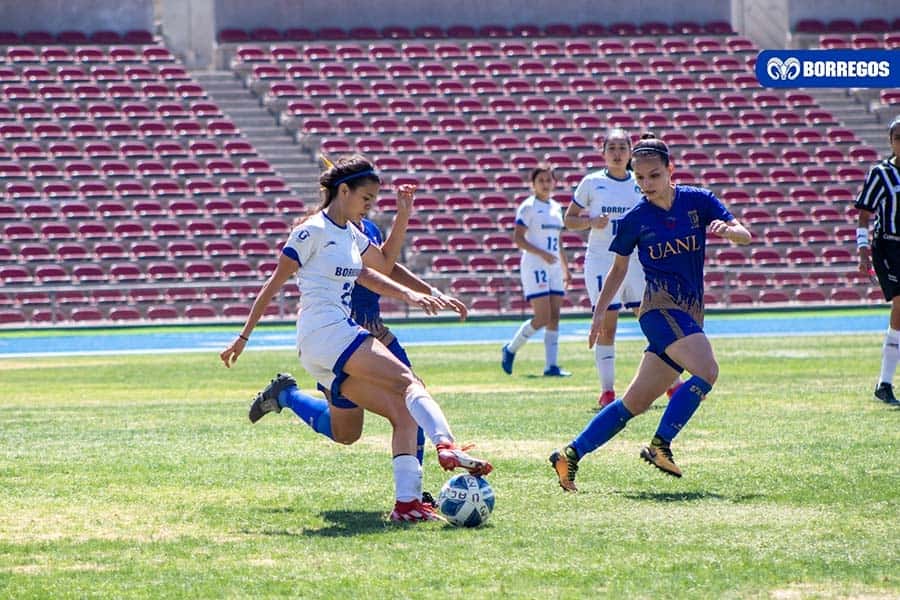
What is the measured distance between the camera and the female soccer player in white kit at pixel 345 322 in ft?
25.2

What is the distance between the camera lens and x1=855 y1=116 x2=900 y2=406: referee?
43.2ft

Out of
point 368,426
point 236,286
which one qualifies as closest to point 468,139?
point 236,286

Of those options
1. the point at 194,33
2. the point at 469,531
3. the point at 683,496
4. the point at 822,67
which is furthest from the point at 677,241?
the point at 822,67

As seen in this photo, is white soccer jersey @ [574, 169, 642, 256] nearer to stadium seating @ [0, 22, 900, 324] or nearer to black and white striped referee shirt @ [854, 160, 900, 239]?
black and white striped referee shirt @ [854, 160, 900, 239]

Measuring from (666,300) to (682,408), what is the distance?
65cm

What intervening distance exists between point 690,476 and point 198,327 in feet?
79.0

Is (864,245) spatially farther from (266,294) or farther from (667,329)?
(266,294)

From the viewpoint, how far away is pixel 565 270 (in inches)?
690

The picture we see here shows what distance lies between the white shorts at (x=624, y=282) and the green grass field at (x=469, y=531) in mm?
1054

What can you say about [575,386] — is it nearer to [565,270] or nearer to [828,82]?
[565,270]

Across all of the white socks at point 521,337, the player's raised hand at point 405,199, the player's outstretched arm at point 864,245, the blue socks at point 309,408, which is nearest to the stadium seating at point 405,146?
the white socks at point 521,337

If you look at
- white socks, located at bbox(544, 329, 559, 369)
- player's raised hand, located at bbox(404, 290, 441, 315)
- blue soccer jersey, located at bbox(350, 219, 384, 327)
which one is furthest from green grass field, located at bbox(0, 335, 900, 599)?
white socks, located at bbox(544, 329, 559, 369)

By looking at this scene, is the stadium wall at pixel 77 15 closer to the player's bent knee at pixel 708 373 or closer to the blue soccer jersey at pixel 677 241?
the blue soccer jersey at pixel 677 241

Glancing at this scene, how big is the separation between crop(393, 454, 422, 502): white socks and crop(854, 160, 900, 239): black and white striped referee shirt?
696 centimetres
